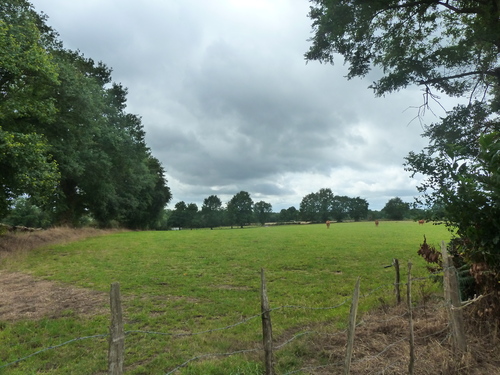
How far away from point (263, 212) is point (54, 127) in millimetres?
112545

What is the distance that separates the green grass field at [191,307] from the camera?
4.99 m

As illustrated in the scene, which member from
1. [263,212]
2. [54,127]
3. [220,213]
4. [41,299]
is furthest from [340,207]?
[41,299]

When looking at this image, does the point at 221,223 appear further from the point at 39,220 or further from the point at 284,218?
the point at 39,220

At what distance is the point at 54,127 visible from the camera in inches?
862

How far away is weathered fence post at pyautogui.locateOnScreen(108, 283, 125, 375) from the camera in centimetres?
262

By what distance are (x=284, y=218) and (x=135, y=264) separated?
124 meters

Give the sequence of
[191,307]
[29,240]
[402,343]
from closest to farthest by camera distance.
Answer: [402,343] < [191,307] < [29,240]

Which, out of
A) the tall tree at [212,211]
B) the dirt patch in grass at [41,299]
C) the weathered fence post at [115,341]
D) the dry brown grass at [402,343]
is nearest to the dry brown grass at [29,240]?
the dirt patch in grass at [41,299]

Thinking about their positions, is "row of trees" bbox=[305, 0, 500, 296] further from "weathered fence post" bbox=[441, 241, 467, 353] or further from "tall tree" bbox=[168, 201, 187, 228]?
"tall tree" bbox=[168, 201, 187, 228]

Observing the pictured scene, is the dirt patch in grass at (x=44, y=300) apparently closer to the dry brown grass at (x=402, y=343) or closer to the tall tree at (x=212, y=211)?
the dry brown grass at (x=402, y=343)

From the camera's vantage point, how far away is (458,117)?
10.3m

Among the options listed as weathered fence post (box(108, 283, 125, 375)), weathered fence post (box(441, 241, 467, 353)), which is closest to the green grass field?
weathered fence post (box(108, 283, 125, 375))

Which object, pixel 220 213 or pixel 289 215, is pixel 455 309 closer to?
pixel 220 213

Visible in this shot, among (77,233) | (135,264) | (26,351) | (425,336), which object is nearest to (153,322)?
(26,351)
